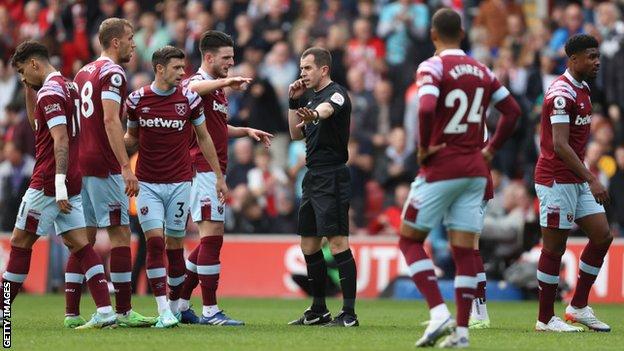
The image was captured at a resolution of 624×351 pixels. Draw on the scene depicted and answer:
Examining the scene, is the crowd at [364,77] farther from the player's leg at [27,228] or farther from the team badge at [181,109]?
the player's leg at [27,228]

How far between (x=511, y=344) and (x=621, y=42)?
37.3ft

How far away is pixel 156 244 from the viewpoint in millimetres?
12555

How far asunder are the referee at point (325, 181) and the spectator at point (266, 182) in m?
8.55

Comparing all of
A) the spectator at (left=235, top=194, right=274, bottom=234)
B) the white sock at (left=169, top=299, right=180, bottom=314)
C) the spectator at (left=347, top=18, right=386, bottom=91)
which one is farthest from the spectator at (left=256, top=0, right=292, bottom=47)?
the white sock at (left=169, top=299, right=180, bottom=314)

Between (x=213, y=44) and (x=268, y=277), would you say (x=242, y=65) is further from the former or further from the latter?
(x=213, y=44)

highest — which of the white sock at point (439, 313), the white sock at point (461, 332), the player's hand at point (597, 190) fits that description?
the player's hand at point (597, 190)

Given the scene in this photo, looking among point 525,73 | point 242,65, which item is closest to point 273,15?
point 242,65

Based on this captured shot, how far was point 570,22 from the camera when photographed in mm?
22266

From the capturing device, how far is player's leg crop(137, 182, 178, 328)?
493 inches

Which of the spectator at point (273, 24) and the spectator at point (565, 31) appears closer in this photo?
the spectator at point (565, 31)

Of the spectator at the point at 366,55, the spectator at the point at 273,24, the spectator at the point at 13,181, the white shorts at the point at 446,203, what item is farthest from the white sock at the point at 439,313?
the spectator at the point at 273,24


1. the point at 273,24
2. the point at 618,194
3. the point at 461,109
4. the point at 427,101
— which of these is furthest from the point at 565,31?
the point at 427,101

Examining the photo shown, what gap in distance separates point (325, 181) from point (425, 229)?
2.71 meters

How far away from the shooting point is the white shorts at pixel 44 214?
482 inches
